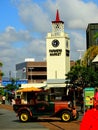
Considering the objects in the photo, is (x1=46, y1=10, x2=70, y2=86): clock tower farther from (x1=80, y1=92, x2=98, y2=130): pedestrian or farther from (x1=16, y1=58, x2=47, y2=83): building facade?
(x1=80, y1=92, x2=98, y2=130): pedestrian

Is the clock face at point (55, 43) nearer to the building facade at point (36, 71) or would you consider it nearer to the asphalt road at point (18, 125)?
the building facade at point (36, 71)

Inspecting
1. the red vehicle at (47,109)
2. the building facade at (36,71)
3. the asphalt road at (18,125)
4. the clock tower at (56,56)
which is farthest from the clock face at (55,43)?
the red vehicle at (47,109)

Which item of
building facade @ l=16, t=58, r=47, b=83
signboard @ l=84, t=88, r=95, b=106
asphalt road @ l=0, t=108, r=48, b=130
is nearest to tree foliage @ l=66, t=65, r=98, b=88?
asphalt road @ l=0, t=108, r=48, b=130

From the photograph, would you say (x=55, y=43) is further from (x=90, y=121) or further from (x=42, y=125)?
(x=90, y=121)

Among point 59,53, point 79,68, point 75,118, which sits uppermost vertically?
point 59,53

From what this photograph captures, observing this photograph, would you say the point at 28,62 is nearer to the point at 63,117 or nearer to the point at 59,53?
the point at 59,53

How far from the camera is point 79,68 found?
48250mm

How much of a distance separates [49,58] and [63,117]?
283 ft

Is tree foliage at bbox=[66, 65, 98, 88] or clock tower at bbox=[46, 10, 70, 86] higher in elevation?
clock tower at bbox=[46, 10, 70, 86]

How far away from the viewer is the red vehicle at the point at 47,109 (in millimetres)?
26891

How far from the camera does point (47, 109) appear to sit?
2742cm

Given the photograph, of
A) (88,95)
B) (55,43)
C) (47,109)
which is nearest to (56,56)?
(55,43)

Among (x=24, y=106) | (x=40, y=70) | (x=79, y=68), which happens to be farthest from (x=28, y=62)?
(x=24, y=106)

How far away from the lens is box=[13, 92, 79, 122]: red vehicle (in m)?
26.9
